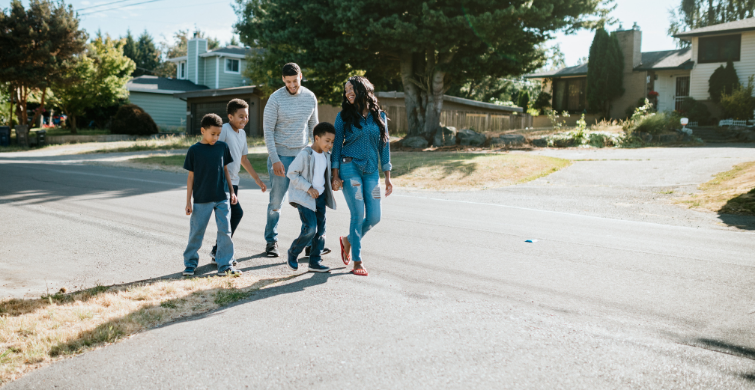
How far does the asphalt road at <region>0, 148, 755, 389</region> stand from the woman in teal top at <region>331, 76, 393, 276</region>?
0.68 metres

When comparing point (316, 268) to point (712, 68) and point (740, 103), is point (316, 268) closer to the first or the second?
point (740, 103)

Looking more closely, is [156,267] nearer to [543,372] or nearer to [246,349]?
[246,349]

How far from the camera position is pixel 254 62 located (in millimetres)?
31953

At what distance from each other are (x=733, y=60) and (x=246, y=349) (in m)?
35.1

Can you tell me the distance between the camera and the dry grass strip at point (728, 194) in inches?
375

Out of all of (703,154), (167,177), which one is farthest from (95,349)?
(703,154)

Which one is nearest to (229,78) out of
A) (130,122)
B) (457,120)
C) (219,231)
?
(130,122)

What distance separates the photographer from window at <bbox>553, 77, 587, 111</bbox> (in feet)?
127

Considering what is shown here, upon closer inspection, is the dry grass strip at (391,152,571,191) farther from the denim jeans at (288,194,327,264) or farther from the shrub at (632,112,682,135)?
the shrub at (632,112,682,135)

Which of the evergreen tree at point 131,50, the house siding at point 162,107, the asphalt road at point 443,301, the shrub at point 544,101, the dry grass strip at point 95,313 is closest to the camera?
the asphalt road at point 443,301

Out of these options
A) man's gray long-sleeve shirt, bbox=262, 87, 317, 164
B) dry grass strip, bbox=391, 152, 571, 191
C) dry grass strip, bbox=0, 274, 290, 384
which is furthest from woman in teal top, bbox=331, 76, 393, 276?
dry grass strip, bbox=391, 152, 571, 191

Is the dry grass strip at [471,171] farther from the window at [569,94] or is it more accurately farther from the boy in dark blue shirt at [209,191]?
the window at [569,94]

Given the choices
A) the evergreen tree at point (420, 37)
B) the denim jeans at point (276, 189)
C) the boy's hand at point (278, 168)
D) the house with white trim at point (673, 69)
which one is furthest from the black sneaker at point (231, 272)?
the house with white trim at point (673, 69)

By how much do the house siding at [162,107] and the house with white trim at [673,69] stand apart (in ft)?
92.9
